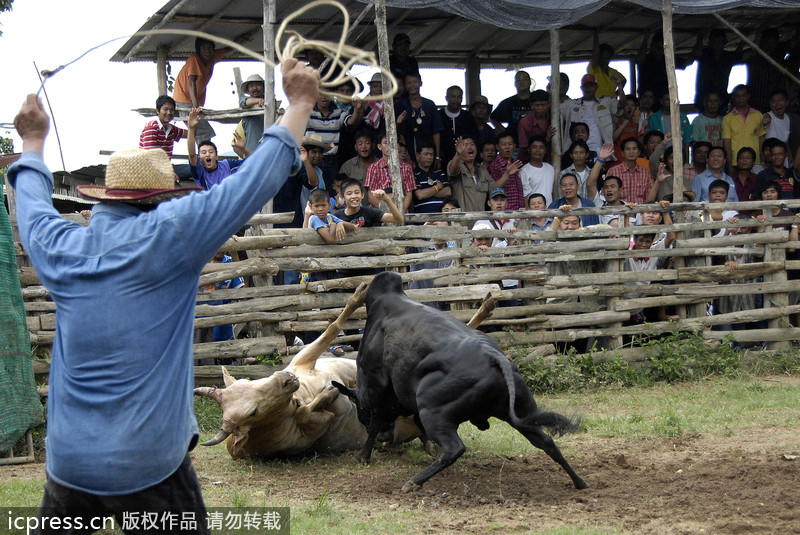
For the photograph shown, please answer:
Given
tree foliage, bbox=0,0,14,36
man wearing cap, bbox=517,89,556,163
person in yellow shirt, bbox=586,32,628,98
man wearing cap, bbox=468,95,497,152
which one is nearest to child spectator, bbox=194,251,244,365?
man wearing cap, bbox=468,95,497,152

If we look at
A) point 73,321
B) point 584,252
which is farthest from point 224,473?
point 584,252

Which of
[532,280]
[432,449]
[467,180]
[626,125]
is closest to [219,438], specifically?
[432,449]

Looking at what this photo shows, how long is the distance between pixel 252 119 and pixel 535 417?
5590 millimetres

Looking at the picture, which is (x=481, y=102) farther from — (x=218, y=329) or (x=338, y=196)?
(x=218, y=329)

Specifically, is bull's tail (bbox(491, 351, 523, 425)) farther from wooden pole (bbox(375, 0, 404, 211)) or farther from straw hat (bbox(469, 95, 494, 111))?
straw hat (bbox(469, 95, 494, 111))

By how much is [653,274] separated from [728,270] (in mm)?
963

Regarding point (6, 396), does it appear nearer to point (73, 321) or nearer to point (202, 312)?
point (202, 312)

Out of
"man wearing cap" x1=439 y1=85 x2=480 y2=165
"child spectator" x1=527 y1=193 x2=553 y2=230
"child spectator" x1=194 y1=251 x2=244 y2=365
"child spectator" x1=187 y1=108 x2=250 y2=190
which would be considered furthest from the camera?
"man wearing cap" x1=439 y1=85 x2=480 y2=165

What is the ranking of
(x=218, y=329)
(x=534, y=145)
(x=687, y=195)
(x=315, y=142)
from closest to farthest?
(x=218, y=329)
(x=315, y=142)
(x=534, y=145)
(x=687, y=195)

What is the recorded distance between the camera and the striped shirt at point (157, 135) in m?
9.04

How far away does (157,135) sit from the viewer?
9.09 metres

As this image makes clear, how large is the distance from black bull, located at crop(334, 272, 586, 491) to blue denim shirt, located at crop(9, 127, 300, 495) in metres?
2.60

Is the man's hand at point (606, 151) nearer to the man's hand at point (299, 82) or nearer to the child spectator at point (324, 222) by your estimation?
the child spectator at point (324, 222)

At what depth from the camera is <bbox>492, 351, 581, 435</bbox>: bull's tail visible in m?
4.91
